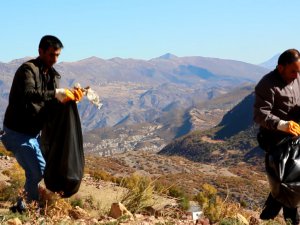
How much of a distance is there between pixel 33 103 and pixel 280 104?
2.50 metres

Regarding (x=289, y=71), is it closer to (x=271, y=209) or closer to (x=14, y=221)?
(x=271, y=209)

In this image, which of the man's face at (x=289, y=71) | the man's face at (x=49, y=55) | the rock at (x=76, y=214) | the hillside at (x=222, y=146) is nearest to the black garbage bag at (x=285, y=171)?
the man's face at (x=289, y=71)

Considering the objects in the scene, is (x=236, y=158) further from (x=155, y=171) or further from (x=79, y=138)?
(x=79, y=138)

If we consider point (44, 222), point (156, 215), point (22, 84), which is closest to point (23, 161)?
point (22, 84)

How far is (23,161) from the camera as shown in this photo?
201 inches

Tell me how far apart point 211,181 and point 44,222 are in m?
39.3

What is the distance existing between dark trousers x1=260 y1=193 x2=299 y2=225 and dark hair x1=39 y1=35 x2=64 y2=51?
9.17 feet

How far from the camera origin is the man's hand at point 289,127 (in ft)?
16.6

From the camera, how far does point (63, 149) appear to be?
510cm

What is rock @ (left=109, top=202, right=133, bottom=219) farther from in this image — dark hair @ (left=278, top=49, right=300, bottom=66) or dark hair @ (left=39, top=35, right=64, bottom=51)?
dark hair @ (left=278, top=49, right=300, bottom=66)

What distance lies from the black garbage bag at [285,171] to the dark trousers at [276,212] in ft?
1.16

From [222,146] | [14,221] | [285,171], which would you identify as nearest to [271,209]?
[285,171]

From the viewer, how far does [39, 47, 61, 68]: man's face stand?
5008 mm

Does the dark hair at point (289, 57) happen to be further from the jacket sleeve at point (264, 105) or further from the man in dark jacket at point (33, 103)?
the man in dark jacket at point (33, 103)
